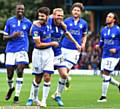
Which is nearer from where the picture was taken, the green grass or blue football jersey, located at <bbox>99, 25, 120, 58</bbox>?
the green grass

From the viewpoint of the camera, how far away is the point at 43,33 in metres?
14.7

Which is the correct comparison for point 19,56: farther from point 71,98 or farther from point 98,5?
point 98,5

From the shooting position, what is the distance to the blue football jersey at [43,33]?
14.6 metres

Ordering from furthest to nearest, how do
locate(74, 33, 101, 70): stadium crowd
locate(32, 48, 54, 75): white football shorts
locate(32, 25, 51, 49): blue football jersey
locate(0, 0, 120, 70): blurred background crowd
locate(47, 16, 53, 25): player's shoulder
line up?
locate(0, 0, 120, 70): blurred background crowd < locate(74, 33, 101, 70): stadium crowd < locate(47, 16, 53, 25): player's shoulder < locate(32, 48, 54, 75): white football shorts < locate(32, 25, 51, 49): blue football jersey

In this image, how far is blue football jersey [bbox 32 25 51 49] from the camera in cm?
1464

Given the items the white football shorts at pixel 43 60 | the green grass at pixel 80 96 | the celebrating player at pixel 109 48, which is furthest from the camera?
the celebrating player at pixel 109 48

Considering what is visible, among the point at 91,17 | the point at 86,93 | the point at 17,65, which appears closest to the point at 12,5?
the point at 91,17

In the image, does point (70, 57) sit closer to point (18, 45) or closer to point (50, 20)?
point (18, 45)

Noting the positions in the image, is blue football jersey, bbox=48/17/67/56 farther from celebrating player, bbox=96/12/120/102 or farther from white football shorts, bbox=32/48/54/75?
celebrating player, bbox=96/12/120/102

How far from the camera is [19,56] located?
51.7ft

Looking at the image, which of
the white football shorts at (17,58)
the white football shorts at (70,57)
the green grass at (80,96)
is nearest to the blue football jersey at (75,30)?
the white football shorts at (70,57)

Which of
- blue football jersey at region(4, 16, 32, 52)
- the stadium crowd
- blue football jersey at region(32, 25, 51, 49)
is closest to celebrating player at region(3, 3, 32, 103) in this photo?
blue football jersey at region(4, 16, 32, 52)

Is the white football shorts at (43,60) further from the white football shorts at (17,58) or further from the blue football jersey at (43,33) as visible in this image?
the white football shorts at (17,58)

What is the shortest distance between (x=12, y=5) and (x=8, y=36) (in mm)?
22938
